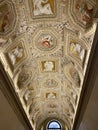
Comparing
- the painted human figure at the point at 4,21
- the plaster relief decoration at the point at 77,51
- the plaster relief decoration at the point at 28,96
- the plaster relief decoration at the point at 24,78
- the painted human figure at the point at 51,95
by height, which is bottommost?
the painted human figure at the point at 51,95

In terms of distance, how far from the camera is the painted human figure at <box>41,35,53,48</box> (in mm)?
11936

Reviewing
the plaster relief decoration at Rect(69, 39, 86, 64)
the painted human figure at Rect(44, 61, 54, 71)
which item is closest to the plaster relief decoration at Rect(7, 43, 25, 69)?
the painted human figure at Rect(44, 61, 54, 71)

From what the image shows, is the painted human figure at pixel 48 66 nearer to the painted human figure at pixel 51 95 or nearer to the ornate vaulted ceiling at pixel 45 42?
the ornate vaulted ceiling at pixel 45 42

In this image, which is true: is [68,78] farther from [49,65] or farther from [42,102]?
[42,102]

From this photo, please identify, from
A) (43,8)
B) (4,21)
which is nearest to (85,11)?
(43,8)

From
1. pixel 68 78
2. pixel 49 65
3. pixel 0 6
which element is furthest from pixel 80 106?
pixel 0 6

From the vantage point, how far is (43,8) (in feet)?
32.7

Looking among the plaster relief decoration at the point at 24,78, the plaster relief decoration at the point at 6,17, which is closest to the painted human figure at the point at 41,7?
the plaster relief decoration at the point at 6,17

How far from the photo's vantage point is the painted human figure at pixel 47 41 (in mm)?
11936

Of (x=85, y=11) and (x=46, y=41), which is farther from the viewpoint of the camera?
(x=46, y=41)

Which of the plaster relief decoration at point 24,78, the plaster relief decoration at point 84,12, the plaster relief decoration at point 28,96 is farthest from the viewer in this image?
the plaster relief decoration at point 28,96

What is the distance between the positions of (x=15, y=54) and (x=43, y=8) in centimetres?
307

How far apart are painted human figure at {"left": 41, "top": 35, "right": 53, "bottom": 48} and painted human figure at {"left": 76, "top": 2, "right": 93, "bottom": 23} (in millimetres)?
2788

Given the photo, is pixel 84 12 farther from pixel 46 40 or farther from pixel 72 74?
pixel 72 74
